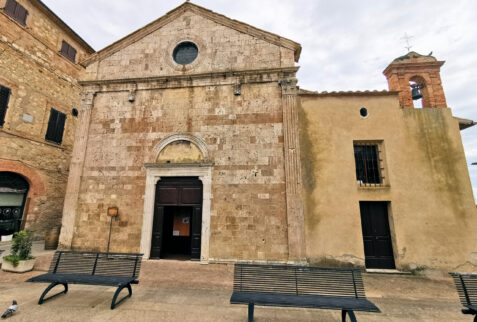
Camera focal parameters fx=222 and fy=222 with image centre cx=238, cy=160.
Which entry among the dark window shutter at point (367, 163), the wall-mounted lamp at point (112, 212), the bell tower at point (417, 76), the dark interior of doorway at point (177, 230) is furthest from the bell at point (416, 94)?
the wall-mounted lamp at point (112, 212)

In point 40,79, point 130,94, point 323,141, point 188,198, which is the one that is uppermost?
point 40,79

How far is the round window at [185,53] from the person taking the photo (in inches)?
381

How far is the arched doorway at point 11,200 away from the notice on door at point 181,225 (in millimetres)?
7753

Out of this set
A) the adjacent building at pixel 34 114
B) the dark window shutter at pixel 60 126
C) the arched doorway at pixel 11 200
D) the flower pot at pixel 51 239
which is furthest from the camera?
the dark window shutter at pixel 60 126

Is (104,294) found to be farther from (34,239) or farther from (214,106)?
(34,239)

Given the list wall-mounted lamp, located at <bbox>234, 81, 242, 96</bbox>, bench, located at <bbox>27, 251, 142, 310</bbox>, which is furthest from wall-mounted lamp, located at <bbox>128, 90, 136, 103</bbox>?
bench, located at <bbox>27, 251, 142, 310</bbox>

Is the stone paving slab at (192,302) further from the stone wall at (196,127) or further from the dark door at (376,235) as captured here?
the stone wall at (196,127)

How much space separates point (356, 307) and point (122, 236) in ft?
25.9

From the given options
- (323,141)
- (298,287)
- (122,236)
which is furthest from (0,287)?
(323,141)

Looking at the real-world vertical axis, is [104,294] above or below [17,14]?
below

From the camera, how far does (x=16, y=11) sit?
10734 mm

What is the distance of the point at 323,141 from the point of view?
26.8ft

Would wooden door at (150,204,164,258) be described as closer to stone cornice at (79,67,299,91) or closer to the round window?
stone cornice at (79,67,299,91)

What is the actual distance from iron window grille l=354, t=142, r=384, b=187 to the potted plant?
11.1 metres
